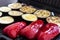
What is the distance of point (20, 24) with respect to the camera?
1.09m

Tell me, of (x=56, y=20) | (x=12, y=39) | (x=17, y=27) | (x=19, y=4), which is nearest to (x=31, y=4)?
(x=19, y=4)

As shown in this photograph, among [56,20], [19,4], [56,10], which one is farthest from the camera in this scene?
[19,4]

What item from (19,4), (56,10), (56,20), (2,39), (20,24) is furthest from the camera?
(19,4)

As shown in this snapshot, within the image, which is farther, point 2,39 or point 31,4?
point 31,4

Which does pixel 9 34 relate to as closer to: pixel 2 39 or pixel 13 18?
pixel 2 39

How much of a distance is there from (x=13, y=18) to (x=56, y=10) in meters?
0.44

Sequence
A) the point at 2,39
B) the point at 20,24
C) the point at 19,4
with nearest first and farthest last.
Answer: the point at 2,39 < the point at 20,24 < the point at 19,4

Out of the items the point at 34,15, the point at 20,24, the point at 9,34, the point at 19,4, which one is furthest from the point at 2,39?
the point at 19,4

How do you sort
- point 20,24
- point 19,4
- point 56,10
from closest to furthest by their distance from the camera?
point 20,24
point 56,10
point 19,4

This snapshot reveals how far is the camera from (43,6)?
143cm

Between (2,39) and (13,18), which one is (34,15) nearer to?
(13,18)

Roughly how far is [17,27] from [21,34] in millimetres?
75

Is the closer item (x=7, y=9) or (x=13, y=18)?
(x=13, y=18)

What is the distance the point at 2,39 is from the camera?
0.98 meters
